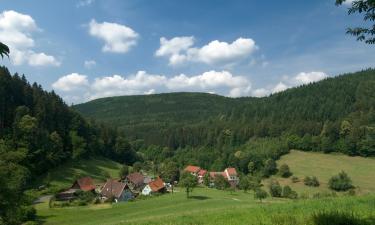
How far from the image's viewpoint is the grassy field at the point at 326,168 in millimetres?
100988

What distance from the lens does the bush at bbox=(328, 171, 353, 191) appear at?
317 feet

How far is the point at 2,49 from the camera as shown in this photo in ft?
18.6

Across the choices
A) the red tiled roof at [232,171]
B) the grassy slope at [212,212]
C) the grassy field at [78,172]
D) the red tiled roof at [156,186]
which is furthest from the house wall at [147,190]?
the red tiled roof at [232,171]

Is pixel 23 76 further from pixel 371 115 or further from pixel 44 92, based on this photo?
pixel 371 115

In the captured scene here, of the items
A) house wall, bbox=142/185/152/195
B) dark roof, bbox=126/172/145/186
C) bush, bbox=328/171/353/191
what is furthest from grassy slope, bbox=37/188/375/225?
bush, bbox=328/171/353/191

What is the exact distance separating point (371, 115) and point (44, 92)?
12177cm

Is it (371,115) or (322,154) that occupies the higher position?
(371,115)

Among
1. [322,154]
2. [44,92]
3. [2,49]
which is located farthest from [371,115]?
[2,49]

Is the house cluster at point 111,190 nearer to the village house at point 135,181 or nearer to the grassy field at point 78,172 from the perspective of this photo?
the grassy field at point 78,172

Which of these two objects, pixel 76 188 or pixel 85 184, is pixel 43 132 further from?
pixel 76 188

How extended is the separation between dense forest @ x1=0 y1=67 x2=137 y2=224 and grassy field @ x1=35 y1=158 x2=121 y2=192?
2014 mm

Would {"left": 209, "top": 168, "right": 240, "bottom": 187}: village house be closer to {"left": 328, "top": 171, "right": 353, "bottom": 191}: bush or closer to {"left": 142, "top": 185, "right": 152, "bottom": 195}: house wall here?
{"left": 328, "top": 171, "right": 353, "bottom": 191}: bush

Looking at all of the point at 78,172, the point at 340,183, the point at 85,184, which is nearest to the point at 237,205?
the point at 85,184

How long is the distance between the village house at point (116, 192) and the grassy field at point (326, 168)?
42.5m
